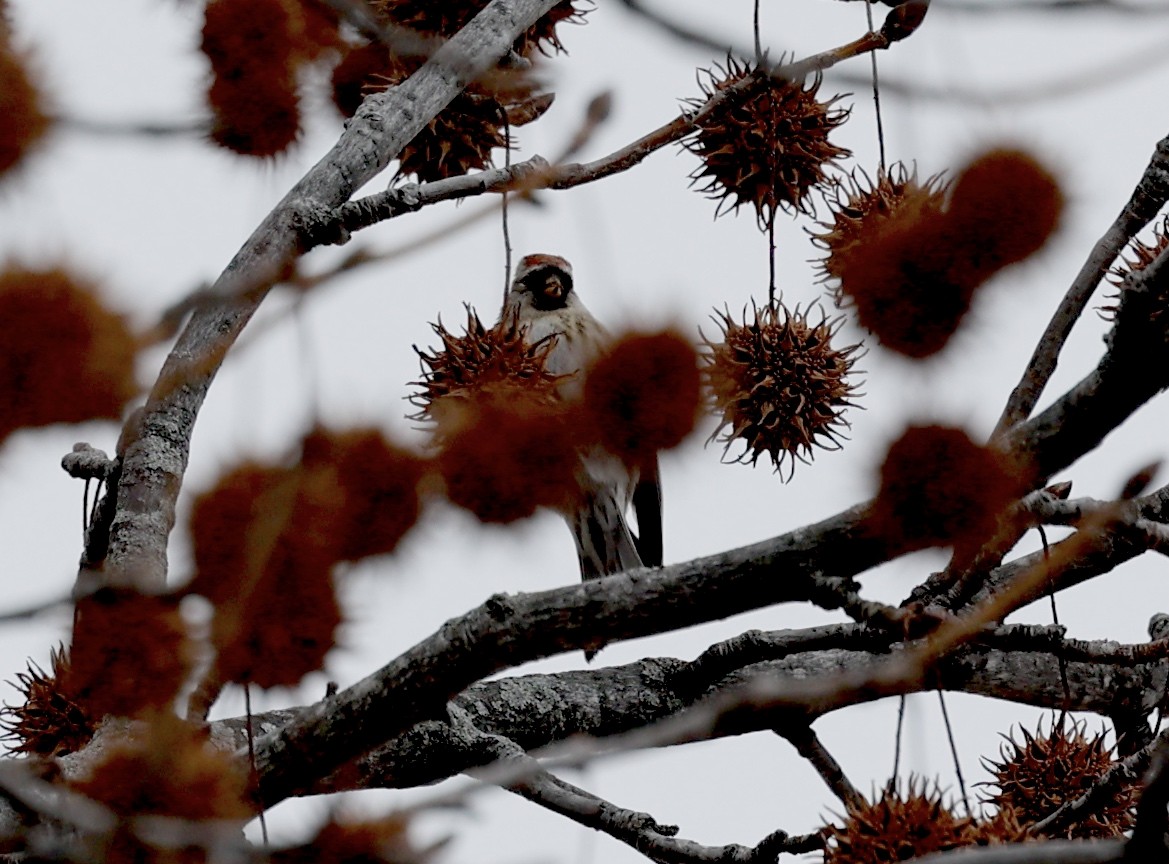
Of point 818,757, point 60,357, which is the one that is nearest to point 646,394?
point 60,357

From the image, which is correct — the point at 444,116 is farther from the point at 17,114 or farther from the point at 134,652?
the point at 134,652

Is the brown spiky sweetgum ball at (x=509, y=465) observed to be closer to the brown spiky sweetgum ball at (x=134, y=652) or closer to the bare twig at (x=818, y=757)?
the brown spiky sweetgum ball at (x=134, y=652)

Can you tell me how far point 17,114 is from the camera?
4.59ft

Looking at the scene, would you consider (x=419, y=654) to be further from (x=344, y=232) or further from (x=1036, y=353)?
(x=344, y=232)

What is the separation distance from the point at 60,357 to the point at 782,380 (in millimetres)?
1731

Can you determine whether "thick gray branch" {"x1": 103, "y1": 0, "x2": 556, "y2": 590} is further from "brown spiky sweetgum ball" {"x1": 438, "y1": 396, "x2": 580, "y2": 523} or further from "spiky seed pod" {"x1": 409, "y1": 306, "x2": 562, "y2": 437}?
"brown spiky sweetgum ball" {"x1": 438, "y1": 396, "x2": 580, "y2": 523}

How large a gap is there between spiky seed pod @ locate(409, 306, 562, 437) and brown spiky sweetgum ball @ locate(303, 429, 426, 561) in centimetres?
41

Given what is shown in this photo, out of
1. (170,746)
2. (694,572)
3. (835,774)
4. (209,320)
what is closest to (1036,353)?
(694,572)

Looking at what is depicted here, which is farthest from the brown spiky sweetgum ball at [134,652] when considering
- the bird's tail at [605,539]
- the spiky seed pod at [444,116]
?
the bird's tail at [605,539]

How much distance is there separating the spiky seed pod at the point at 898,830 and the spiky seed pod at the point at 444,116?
150cm

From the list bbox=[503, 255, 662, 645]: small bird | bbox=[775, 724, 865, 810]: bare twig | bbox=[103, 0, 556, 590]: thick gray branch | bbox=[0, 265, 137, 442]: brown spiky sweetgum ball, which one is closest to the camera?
bbox=[0, 265, 137, 442]: brown spiky sweetgum ball

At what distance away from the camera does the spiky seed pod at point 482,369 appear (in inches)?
76.0

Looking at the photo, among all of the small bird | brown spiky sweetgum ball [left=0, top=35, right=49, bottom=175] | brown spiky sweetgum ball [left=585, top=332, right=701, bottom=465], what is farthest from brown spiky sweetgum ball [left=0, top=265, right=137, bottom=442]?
the small bird

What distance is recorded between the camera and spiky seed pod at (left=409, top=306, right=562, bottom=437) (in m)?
1.93
